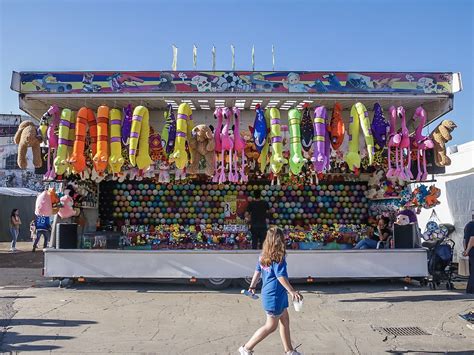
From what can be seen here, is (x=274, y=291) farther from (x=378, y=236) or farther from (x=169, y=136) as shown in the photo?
(x=378, y=236)

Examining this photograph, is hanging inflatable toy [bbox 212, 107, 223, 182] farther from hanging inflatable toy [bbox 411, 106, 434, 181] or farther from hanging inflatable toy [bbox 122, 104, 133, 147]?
hanging inflatable toy [bbox 411, 106, 434, 181]

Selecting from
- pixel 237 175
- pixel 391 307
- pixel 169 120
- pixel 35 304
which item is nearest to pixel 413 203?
pixel 391 307

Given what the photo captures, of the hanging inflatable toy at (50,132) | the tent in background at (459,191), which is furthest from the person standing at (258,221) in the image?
the tent in background at (459,191)

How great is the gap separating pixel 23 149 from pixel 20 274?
4365 millimetres

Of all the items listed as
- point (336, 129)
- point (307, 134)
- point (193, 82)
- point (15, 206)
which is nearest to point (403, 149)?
point (336, 129)

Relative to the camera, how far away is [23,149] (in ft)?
33.7

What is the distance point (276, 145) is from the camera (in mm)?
10094

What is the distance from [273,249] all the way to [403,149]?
597 cm

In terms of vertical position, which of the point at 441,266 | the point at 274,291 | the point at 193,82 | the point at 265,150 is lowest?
the point at 441,266

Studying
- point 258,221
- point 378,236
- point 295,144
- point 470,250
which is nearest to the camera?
point 470,250

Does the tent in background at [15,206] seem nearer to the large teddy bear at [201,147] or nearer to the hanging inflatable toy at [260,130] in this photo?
the large teddy bear at [201,147]

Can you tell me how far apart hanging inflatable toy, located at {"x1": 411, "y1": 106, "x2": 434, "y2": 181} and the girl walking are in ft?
19.7

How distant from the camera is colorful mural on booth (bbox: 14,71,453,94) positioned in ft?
33.0

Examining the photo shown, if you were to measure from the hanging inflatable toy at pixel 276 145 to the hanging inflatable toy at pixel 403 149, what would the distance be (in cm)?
242
